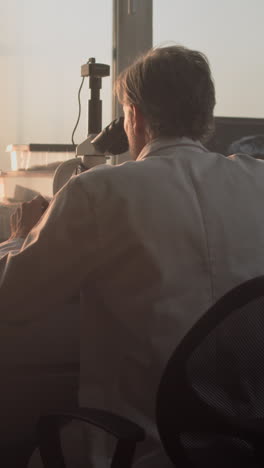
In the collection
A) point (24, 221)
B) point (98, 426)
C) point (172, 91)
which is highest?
point (172, 91)

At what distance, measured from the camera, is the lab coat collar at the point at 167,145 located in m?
1.48

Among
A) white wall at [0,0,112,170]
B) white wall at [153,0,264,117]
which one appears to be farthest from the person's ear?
white wall at [153,0,264,117]

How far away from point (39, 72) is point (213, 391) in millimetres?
1940

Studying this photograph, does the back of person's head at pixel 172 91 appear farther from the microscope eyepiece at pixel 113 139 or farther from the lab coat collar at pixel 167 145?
the microscope eyepiece at pixel 113 139

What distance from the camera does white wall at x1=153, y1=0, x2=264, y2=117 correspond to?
3008mm

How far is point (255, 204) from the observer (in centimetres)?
136

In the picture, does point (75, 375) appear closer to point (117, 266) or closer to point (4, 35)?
point (117, 266)

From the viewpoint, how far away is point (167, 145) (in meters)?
1.48

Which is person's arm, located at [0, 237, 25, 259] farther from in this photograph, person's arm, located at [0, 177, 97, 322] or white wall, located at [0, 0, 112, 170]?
white wall, located at [0, 0, 112, 170]

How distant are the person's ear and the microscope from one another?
517 millimetres

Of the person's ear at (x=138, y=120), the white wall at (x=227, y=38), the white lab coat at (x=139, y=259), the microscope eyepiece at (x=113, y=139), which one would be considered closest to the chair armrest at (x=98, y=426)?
the white lab coat at (x=139, y=259)

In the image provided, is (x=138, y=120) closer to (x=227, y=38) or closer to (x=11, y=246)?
(x=11, y=246)

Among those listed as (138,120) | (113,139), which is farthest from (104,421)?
(113,139)

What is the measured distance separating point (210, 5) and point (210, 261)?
80.9 inches
